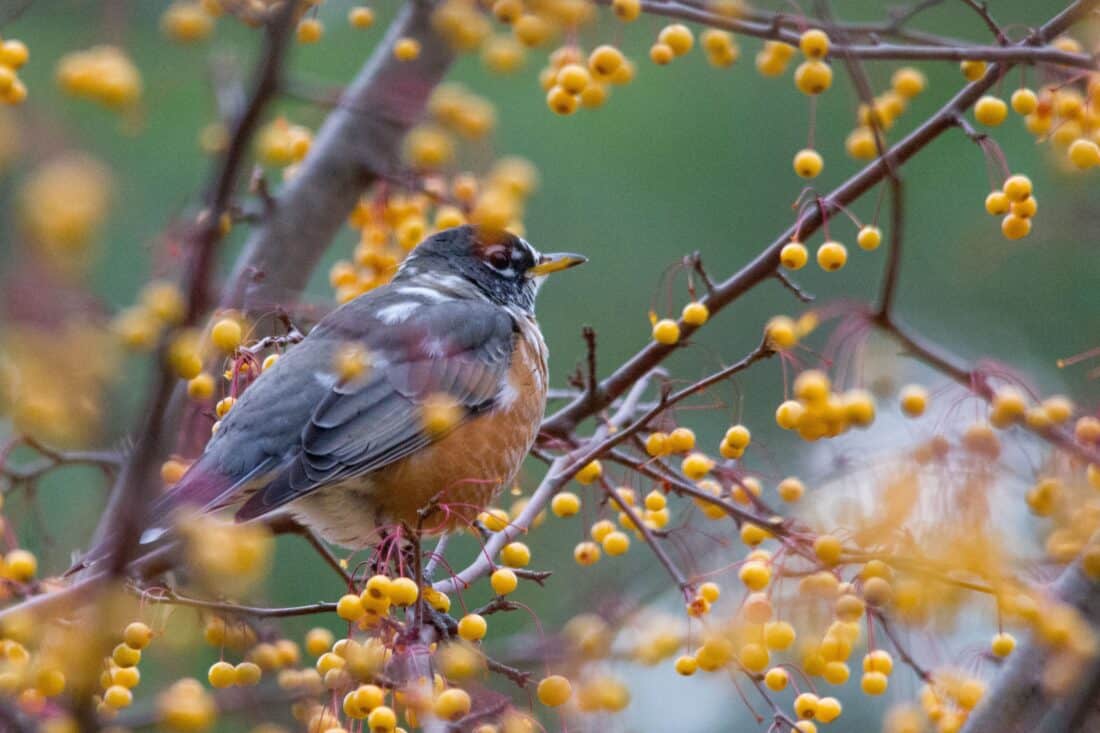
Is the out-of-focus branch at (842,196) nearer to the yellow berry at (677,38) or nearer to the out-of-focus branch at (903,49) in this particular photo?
the out-of-focus branch at (903,49)

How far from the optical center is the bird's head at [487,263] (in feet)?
13.7

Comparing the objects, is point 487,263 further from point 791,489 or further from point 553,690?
point 553,690

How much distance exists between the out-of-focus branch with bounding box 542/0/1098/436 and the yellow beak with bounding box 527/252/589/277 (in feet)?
3.62

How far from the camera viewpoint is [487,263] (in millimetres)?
Result: 4266

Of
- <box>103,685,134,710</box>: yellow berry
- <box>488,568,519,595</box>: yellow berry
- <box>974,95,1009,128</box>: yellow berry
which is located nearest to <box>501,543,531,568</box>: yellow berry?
<box>488,568,519,595</box>: yellow berry

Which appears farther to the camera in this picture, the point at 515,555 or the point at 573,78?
the point at 573,78

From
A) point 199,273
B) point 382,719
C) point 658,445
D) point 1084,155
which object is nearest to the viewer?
point 199,273

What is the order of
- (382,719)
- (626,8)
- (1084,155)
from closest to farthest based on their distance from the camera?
(382,719) → (1084,155) → (626,8)

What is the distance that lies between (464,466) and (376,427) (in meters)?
0.25

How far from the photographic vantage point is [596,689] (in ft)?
6.48

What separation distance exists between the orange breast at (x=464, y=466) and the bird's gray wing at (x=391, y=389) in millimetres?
50

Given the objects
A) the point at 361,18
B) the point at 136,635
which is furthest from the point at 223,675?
the point at 361,18

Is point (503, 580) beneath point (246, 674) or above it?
above

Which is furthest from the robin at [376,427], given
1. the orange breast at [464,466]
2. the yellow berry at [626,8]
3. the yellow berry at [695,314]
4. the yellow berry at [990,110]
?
the yellow berry at [990,110]
